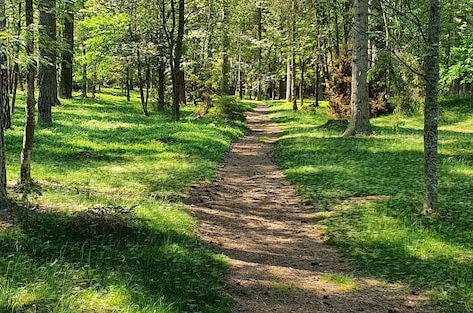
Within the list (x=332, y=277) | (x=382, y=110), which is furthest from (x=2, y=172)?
(x=382, y=110)

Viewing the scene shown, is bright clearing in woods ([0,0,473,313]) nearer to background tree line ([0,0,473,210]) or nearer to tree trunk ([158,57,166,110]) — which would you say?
background tree line ([0,0,473,210])

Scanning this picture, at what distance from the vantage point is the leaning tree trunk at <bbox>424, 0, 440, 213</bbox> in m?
8.28

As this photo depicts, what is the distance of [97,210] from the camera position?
7.62m

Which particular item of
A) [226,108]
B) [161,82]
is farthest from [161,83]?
[226,108]

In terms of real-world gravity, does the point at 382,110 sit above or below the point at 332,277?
above

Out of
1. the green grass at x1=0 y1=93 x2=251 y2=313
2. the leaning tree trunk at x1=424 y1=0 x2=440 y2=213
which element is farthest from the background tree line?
the green grass at x1=0 y1=93 x2=251 y2=313

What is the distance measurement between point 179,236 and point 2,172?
9.72ft

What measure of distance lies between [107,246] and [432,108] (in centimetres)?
635

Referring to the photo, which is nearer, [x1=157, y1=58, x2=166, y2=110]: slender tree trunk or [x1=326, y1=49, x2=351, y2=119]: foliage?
[x1=326, y1=49, x2=351, y2=119]: foliage

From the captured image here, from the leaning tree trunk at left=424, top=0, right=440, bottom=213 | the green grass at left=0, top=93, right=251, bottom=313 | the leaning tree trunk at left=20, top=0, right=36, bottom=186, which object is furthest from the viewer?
the leaning tree trunk at left=20, top=0, right=36, bottom=186

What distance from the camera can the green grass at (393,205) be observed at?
671cm

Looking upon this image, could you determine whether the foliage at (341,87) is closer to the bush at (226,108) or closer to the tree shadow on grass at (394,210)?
the bush at (226,108)

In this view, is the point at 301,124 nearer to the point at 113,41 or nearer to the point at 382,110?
the point at 382,110

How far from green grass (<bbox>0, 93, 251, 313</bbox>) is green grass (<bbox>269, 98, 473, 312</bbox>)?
2818 millimetres
